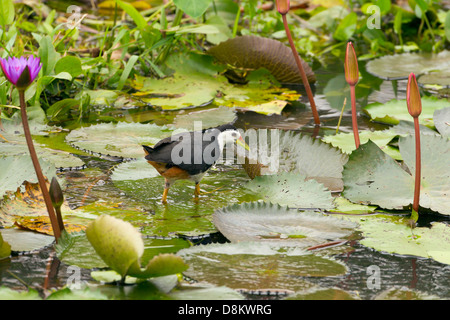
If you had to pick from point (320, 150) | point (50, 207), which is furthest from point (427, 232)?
point (50, 207)

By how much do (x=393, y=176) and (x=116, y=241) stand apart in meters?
1.29

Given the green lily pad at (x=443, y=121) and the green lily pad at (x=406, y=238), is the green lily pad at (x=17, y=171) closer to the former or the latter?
the green lily pad at (x=406, y=238)

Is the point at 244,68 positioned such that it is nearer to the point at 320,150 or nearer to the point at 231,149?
the point at 231,149

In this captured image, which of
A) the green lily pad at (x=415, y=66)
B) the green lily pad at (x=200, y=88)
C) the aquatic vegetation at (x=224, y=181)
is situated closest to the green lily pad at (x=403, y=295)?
the aquatic vegetation at (x=224, y=181)

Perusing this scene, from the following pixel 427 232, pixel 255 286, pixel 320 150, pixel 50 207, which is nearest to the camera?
pixel 255 286

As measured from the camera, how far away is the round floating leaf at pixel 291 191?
7.71ft

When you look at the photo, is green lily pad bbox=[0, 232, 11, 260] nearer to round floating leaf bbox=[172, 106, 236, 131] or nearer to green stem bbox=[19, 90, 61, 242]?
green stem bbox=[19, 90, 61, 242]

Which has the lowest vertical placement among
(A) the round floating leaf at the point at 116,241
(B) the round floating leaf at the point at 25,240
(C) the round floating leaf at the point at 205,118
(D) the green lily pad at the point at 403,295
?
(D) the green lily pad at the point at 403,295

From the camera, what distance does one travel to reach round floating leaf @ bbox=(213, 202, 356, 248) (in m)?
2.06

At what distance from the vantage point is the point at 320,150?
2.71 m

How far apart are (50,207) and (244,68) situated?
263cm

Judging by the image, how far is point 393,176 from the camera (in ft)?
7.96

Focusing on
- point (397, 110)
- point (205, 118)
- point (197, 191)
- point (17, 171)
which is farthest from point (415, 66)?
point (17, 171)

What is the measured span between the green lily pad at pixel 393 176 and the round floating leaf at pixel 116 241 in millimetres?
1069
